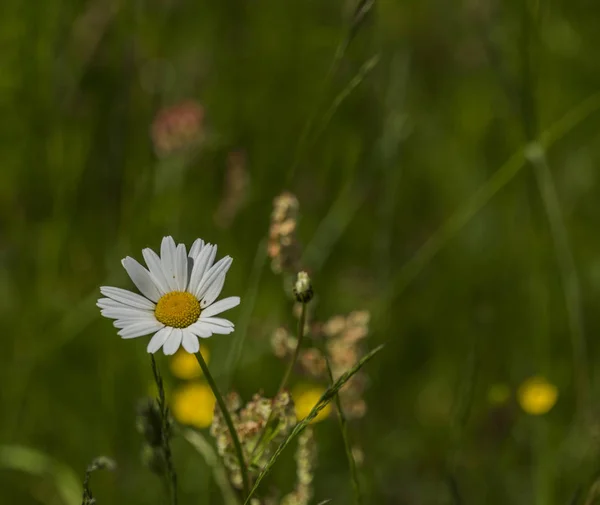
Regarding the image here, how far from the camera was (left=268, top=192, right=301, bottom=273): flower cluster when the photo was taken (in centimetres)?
122

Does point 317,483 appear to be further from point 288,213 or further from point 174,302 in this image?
point 174,302

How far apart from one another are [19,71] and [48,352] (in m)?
0.87

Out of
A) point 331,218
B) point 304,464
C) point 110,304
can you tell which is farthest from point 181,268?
point 331,218

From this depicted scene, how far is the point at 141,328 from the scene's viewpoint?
934 millimetres

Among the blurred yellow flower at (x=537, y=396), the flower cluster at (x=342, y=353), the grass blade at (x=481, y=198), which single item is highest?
the grass blade at (x=481, y=198)

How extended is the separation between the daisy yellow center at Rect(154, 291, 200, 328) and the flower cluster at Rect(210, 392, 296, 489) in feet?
0.48

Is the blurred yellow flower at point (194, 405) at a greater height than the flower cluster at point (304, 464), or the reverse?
the blurred yellow flower at point (194, 405)

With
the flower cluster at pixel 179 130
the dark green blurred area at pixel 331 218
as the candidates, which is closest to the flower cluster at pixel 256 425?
the dark green blurred area at pixel 331 218

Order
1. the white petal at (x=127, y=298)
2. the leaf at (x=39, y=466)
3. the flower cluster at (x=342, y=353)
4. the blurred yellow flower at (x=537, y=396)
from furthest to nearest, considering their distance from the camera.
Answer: the blurred yellow flower at (x=537, y=396), the leaf at (x=39, y=466), the flower cluster at (x=342, y=353), the white petal at (x=127, y=298)

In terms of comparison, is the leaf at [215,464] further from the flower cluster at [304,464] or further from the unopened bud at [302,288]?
the unopened bud at [302,288]

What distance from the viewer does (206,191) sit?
2725 millimetres

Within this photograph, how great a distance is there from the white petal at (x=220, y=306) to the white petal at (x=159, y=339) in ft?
0.18

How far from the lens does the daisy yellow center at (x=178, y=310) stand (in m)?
0.97

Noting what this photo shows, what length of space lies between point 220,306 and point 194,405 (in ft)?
3.66
